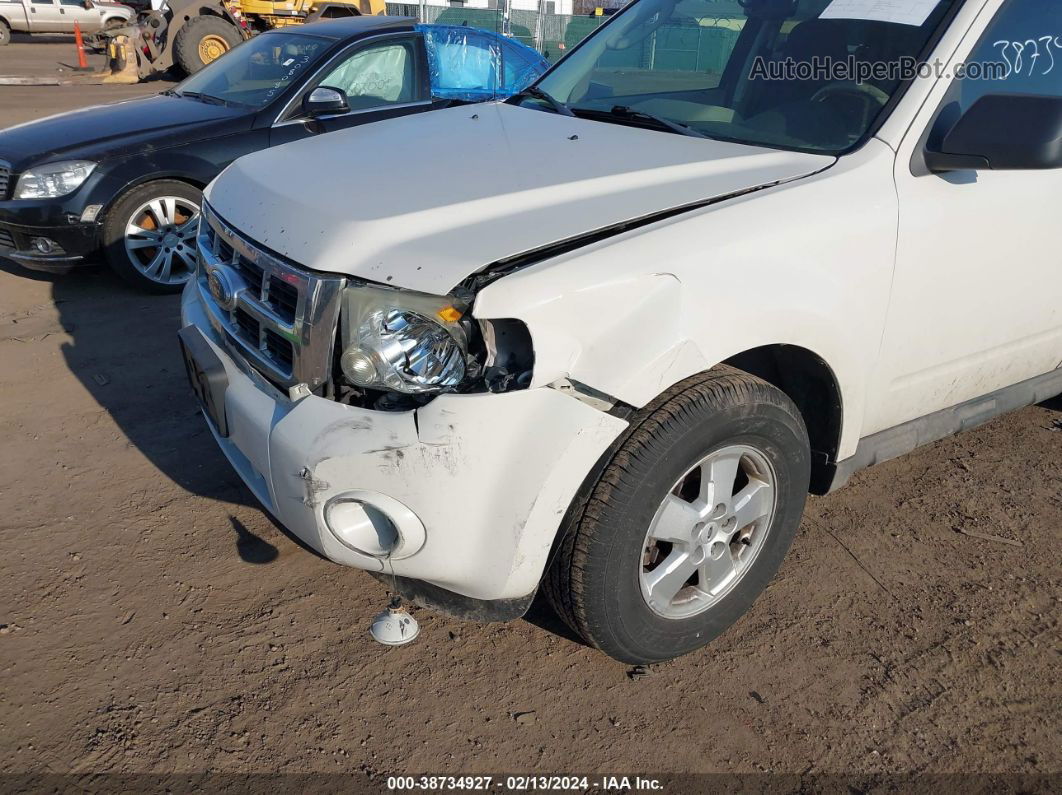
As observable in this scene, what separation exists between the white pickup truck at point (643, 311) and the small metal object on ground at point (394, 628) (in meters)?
0.33

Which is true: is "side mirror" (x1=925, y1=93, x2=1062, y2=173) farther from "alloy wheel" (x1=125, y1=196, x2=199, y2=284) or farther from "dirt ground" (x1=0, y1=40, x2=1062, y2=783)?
"alloy wheel" (x1=125, y1=196, x2=199, y2=284)

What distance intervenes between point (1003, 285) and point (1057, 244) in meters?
0.31

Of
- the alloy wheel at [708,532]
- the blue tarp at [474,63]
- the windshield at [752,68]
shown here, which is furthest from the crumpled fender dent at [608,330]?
the blue tarp at [474,63]

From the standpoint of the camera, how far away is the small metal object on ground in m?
2.58

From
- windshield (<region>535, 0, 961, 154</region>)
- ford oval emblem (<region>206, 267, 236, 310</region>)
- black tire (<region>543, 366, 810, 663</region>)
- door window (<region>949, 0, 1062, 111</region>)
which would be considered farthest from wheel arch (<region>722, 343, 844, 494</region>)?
ford oval emblem (<region>206, 267, 236, 310</region>)

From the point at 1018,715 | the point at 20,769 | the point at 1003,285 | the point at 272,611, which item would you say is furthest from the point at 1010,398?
the point at 20,769

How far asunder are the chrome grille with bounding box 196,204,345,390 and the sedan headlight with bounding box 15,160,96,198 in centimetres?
303

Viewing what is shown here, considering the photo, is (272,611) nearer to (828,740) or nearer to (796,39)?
→ (828,740)

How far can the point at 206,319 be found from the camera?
274 cm

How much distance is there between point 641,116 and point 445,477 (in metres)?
1.75

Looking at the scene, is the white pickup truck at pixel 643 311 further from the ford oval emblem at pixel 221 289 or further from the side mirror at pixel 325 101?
the side mirror at pixel 325 101

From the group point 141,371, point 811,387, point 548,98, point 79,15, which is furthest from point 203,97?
point 79,15

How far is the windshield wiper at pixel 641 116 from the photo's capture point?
9.61ft

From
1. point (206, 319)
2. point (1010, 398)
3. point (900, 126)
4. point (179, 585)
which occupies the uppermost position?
point (900, 126)
